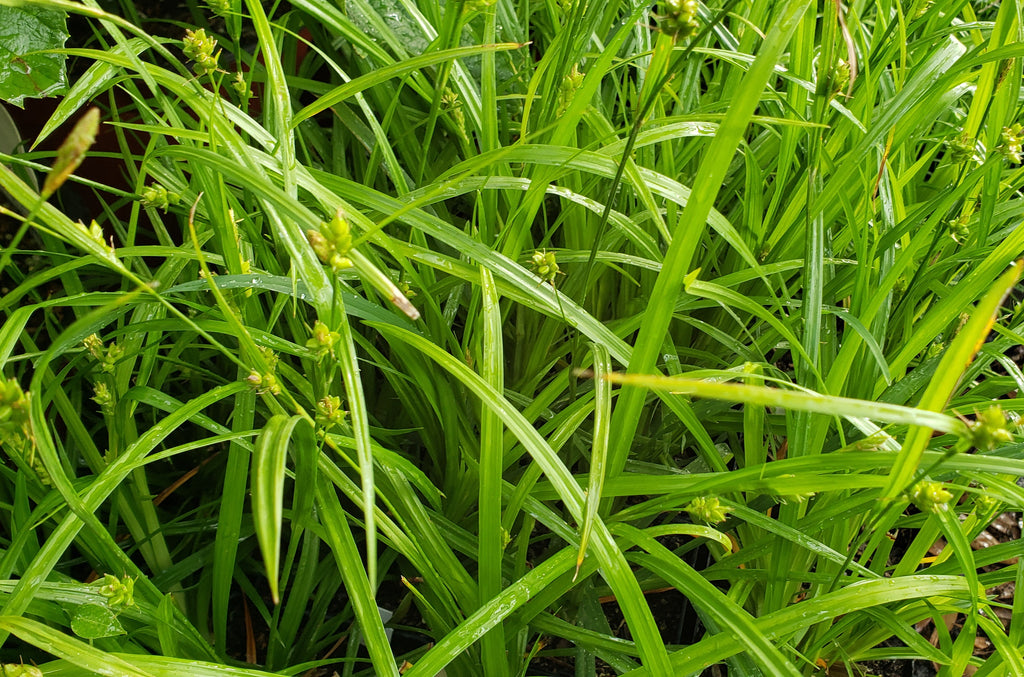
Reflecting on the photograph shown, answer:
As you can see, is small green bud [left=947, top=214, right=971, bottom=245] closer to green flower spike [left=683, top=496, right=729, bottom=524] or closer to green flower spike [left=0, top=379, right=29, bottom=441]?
green flower spike [left=683, top=496, right=729, bottom=524]

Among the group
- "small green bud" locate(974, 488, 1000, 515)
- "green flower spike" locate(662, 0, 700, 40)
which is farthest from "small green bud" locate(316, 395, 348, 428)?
"small green bud" locate(974, 488, 1000, 515)

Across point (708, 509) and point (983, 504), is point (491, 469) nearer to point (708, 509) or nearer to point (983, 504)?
point (708, 509)

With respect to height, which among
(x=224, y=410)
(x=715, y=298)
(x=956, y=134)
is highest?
(x=956, y=134)

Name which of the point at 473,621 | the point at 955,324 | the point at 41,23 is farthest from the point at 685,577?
the point at 41,23

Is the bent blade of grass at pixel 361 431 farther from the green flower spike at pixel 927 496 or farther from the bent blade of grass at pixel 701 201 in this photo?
the green flower spike at pixel 927 496

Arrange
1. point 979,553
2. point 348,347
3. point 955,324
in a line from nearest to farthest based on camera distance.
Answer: point 348,347, point 979,553, point 955,324

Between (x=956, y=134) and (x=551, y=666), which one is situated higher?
(x=956, y=134)

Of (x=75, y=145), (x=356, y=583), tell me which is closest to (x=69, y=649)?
(x=356, y=583)

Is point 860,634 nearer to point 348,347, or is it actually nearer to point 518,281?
point 518,281

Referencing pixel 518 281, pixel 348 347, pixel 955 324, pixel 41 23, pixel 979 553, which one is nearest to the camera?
pixel 348 347
